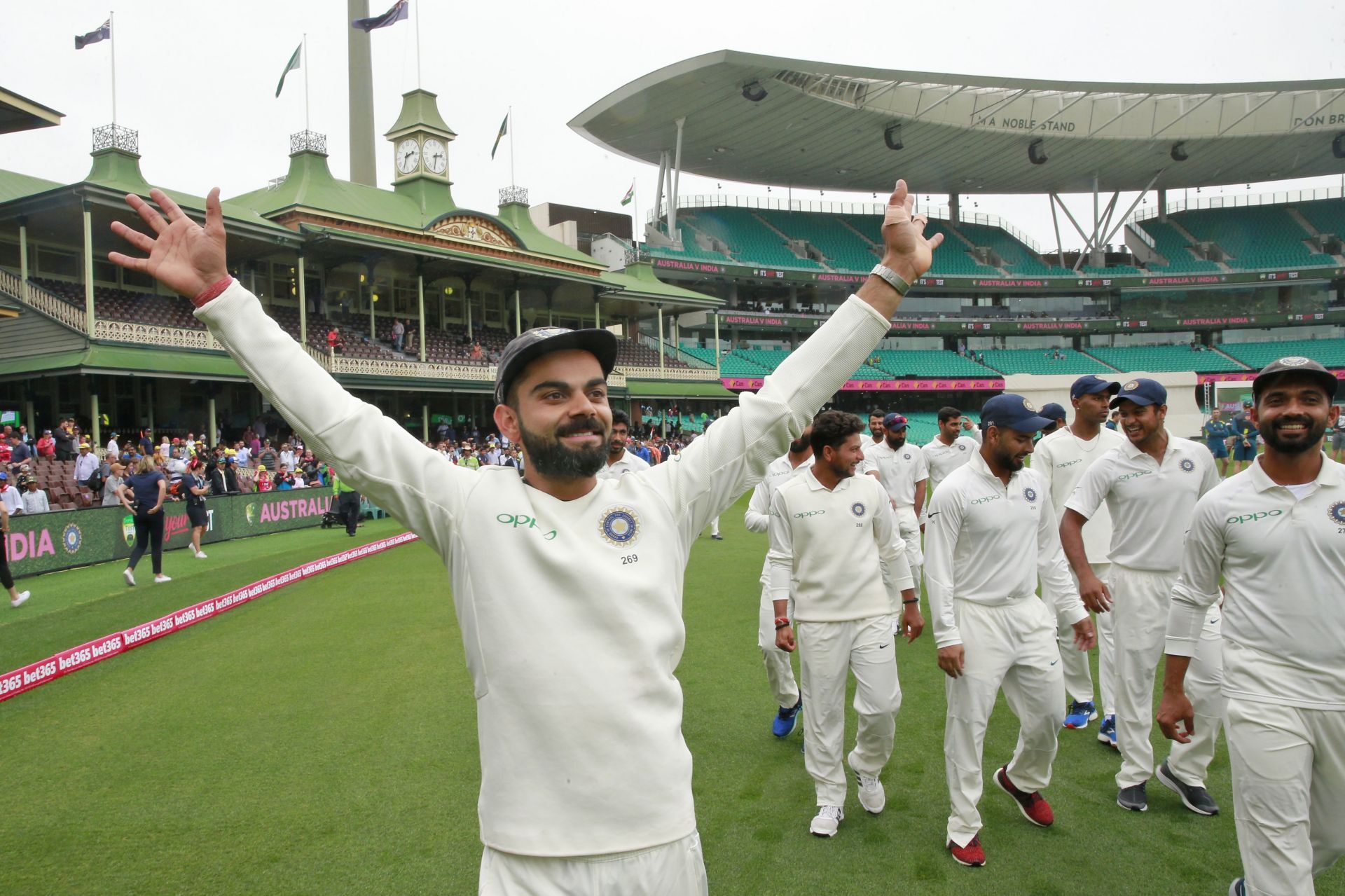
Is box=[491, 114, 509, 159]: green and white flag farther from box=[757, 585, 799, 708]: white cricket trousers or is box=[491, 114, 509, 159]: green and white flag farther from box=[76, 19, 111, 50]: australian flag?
box=[757, 585, 799, 708]: white cricket trousers

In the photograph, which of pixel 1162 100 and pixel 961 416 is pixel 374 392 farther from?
pixel 1162 100

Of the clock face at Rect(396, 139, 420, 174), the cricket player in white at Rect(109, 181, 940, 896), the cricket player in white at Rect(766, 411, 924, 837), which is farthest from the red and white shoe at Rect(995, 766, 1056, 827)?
the clock face at Rect(396, 139, 420, 174)

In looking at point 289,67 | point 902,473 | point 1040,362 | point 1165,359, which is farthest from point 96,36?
point 1165,359

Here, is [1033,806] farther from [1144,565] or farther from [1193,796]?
[1144,565]

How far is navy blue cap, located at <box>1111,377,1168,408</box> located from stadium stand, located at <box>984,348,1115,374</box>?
5041cm

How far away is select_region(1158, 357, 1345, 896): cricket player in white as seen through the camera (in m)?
3.09

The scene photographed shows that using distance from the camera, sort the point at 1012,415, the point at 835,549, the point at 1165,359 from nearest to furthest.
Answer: the point at 1012,415 → the point at 835,549 → the point at 1165,359

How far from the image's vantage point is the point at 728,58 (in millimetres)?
37844

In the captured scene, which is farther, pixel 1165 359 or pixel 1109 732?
pixel 1165 359

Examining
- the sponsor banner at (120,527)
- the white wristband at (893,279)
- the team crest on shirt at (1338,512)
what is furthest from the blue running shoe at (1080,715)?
the sponsor banner at (120,527)

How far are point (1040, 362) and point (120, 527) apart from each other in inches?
2017

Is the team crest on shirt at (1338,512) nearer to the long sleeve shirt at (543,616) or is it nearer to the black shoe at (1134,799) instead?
the black shoe at (1134,799)

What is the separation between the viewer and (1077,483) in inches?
254

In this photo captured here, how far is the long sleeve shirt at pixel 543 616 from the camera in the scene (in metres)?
2.01
